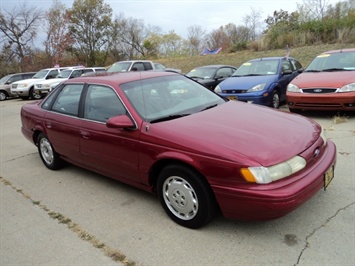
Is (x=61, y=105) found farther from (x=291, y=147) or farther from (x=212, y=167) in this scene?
(x=291, y=147)

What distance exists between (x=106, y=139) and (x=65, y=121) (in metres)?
1.05

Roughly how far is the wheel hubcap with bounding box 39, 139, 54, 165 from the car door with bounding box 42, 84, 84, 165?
231 millimetres

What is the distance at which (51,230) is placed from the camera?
3.29 metres

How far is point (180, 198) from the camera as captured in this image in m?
3.09

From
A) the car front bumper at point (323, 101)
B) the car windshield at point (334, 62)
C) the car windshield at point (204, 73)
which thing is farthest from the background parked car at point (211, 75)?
the car front bumper at point (323, 101)

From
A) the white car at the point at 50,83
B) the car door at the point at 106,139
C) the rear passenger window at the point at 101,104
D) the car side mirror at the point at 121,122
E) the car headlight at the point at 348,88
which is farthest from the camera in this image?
the white car at the point at 50,83

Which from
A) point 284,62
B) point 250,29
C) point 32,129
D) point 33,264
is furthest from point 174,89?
point 250,29

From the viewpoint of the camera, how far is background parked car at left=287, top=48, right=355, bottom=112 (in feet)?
21.2

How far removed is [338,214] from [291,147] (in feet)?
3.06

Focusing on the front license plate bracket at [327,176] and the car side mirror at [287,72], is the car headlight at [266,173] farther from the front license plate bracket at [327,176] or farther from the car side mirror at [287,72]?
the car side mirror at [287,72]

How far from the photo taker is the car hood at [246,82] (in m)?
7.99

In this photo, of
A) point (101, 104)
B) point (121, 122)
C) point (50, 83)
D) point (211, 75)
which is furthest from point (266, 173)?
point (50, 83)

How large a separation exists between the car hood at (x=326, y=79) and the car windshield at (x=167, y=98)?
11.9ft

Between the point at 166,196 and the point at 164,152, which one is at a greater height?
the point at 164,152
